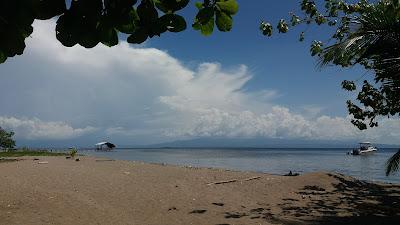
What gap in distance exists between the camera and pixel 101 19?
2105 mm

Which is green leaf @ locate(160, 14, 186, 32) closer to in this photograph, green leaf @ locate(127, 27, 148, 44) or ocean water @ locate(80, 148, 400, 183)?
green leaf @ locate(127, 27, 148, 44)

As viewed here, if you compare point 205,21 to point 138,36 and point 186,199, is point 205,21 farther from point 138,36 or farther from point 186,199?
point 186,199

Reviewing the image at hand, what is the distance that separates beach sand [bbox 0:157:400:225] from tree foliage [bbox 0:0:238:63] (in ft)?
32.3

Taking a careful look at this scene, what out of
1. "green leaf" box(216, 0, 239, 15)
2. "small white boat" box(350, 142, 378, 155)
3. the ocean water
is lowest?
the ocean water

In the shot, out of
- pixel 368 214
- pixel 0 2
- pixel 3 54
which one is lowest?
pixel 368 214

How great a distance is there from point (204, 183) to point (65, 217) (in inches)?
327

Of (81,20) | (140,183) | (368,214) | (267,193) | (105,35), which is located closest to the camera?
(81,20)

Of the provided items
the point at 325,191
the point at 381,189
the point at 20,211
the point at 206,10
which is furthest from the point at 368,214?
the point at 206,10

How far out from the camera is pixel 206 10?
7.37 ft

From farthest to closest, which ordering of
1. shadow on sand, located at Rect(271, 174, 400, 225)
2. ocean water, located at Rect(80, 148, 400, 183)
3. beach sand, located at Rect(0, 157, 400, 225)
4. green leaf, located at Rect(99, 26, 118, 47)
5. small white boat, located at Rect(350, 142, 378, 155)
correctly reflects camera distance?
small white boat, located at Rect(350, 142, 378, 155), ocean water, located at Rect(80, 148, 400, 183), shadow on sand, located at Rect(271, 174, 400, 225), beach sand, located at Rect(0, 157, 400, 225), green leaf, located at Rect(99, 26, 118, 47)

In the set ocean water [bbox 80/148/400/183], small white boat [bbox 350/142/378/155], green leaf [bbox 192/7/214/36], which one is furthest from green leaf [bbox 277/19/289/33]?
small white boat [bbox 350/142/378/155]

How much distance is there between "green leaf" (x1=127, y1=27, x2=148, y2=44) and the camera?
216 centimetres

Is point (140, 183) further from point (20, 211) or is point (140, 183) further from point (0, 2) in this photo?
point (0, 2)

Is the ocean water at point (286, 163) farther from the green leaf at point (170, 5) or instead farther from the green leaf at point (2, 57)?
the green leaf at point (2, 57)
